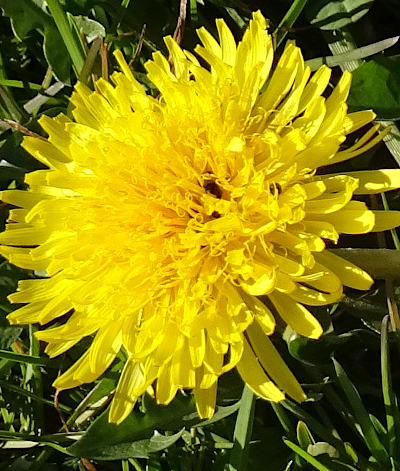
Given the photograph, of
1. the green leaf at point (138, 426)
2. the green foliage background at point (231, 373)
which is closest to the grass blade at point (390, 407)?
the green foliage background at point (231, 373)

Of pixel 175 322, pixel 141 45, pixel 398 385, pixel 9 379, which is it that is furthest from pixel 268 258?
pixel 9 379

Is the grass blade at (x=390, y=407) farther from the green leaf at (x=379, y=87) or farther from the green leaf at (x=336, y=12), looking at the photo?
the green leaf at (x=336, y=12)

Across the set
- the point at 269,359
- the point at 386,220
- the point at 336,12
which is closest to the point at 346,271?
the point at 386,220

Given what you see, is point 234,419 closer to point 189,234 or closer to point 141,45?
point 189,234

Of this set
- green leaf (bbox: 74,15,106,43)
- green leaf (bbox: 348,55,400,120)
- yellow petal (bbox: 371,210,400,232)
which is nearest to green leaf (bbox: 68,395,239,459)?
yellow petal (bbox: 371,210,400,232)

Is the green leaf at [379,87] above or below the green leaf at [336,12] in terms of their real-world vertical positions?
below

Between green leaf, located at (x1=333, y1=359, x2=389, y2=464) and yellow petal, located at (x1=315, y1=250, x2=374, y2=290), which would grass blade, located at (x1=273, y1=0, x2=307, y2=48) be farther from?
green leaf, located at (x1=333, y1=359, x2=389, y2=464)
